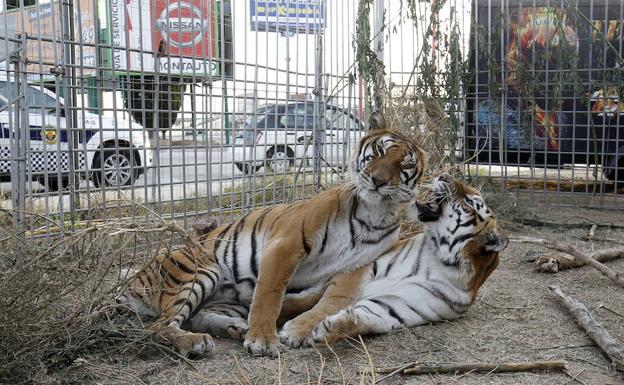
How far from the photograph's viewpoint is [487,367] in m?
2.82

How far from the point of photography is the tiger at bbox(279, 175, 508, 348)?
331 cm

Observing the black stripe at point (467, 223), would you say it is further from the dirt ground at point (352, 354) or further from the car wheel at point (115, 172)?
the car wheel at point (115, 172)

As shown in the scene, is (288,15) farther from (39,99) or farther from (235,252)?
(235,252)

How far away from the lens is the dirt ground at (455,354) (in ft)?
8.98

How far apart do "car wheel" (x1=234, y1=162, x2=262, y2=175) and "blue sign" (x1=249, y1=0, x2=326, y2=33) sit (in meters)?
1.14

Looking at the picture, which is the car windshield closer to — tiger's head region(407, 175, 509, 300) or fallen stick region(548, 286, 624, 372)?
tiger's head region(407, 175, 509, 300)

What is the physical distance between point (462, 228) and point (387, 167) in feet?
1.59

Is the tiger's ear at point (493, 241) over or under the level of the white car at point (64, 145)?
under

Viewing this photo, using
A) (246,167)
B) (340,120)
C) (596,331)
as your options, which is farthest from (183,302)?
(340,120)

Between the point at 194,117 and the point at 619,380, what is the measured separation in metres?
3.66

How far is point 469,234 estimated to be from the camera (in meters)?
3.49

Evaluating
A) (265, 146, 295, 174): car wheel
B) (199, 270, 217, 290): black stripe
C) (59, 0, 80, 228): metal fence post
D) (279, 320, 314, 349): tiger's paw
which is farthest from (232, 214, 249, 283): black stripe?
(265, 146, 295, 174): car wheel

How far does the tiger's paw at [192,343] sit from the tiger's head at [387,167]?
1.08 m

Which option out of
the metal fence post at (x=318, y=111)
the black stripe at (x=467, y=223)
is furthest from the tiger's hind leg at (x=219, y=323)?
the metal fence post at (x=318, y=111)
